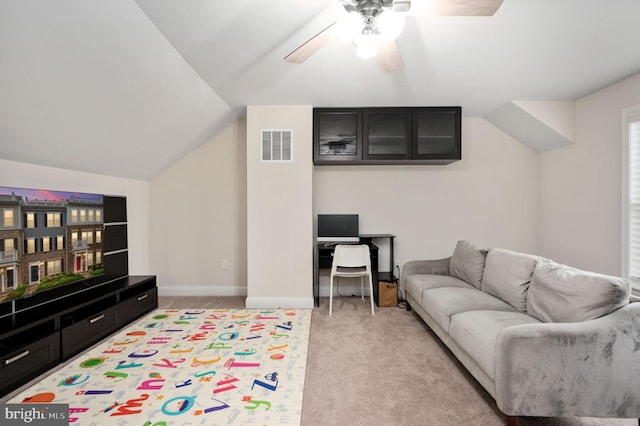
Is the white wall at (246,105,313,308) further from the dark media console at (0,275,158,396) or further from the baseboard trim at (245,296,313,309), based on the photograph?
the dark media console at (0,275,158,396)

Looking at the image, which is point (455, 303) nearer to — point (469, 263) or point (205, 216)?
point (469, 263)

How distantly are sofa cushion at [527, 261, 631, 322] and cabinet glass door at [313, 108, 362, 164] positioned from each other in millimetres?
2194

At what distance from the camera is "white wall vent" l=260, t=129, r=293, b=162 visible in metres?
3.50

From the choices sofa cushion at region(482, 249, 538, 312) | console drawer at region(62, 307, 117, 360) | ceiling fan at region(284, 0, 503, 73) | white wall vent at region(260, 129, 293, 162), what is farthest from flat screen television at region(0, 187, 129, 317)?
sofa cushion at region(482, 249, 538, 312)

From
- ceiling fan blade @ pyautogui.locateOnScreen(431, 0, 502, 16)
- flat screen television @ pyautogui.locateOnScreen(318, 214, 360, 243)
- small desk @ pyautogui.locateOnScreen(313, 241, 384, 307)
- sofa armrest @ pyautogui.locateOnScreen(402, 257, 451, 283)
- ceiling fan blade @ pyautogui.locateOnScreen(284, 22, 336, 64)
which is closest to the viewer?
ceiling fan blade @ pyautogui.locateOnScreen(431, 0, 502, 16)

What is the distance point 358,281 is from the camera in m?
3.99

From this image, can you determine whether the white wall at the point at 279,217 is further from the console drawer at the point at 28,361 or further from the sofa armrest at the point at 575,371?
the sofa armrest at the point at 575,371

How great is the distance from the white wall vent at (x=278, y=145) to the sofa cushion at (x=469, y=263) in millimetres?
2271

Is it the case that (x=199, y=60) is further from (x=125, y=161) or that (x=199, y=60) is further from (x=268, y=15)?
(x=125, y=161)

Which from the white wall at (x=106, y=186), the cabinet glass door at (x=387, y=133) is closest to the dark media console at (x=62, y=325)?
the white wall at (x=106, y=186)

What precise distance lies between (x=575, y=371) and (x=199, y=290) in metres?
4.01

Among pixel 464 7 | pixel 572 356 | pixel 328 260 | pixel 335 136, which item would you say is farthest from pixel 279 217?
pixel 572 356

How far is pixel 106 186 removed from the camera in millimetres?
3258

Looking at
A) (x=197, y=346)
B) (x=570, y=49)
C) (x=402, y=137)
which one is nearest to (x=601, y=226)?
(x=570, y=49)
